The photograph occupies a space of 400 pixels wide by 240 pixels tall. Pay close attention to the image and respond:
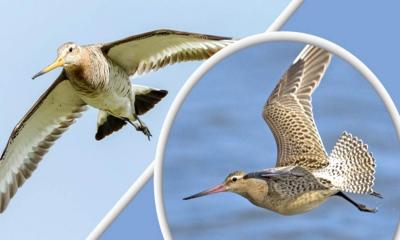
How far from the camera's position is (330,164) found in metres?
4.45

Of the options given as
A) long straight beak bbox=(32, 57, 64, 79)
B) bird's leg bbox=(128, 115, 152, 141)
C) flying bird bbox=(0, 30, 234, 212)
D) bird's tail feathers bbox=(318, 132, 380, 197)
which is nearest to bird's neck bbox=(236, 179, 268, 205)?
bird's tail feathers bbox=(318, 132, 380, 197)

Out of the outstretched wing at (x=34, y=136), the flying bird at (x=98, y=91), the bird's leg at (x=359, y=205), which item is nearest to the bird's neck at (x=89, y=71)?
the flying bird at (x=98, y=91)

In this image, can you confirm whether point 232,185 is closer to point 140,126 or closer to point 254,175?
point 254,175

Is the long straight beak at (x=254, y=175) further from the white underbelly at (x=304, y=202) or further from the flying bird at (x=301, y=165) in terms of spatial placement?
the white underbelly at (x=304, y=202)

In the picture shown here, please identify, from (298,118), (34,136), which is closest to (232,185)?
(298,118)

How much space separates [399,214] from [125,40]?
4.91ft

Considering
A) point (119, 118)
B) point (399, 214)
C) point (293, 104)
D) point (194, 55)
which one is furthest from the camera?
point (119, 118)

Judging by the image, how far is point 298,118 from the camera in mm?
4531

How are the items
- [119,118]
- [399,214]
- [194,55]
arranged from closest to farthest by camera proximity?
[399,214] < [194,55] < [119,118]

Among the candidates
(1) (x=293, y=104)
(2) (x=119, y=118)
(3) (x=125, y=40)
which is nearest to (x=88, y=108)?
(2) (x=119, y=118)

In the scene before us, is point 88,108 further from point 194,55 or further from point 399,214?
point 399,214

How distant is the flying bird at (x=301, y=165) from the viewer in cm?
433

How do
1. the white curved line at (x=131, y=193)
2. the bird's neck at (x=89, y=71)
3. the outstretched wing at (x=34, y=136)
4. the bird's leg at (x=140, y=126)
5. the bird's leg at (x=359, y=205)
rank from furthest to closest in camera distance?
the outstretched wing at (x=34, y=136) < the bird's leg at (x=140, y=126) < the bird's neck at (x=89, y=71) < the white curved line at (x=131, y=193) < the bird's leg at (x=359, y=205)

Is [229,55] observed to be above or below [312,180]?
above
